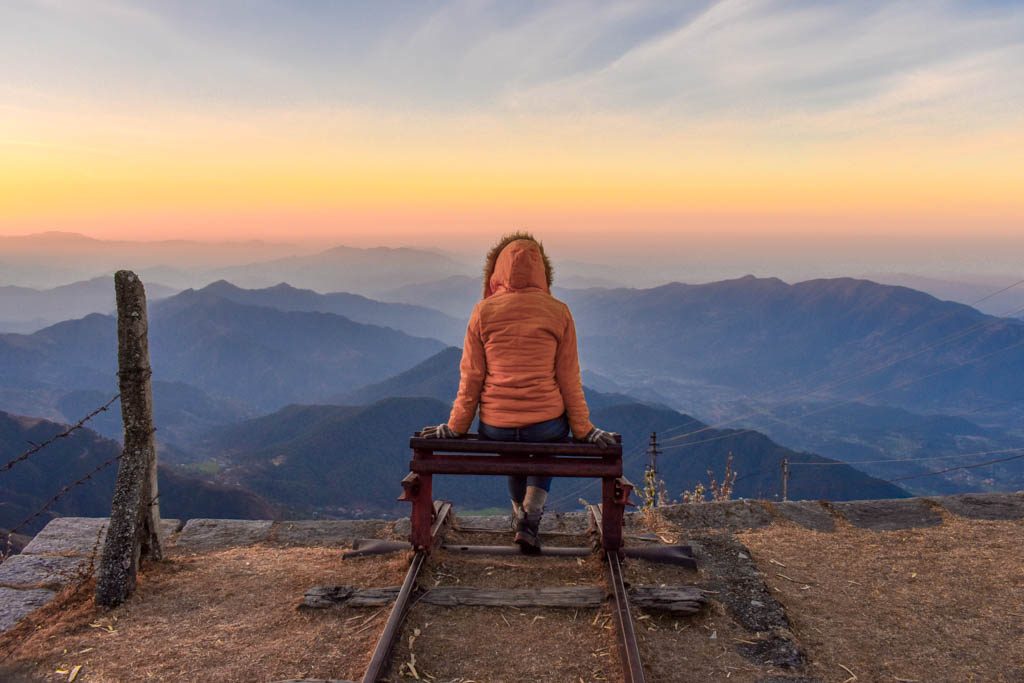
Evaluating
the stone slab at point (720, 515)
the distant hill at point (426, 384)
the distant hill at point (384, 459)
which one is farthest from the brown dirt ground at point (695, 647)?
the distant hill at point (426, 384)

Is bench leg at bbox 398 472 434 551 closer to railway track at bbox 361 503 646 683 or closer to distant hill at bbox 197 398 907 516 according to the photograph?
Answer: railway track at bbox 361 503 646 683

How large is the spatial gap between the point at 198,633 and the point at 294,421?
5995 inches

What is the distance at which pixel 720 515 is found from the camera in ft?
24.2

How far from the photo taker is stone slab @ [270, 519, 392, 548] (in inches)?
271

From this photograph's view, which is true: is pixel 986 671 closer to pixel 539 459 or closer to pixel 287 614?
pixel 539 459

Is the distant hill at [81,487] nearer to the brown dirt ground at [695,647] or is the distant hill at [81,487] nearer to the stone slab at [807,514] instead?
the stone slab at [807,514]

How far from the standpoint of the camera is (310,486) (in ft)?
371

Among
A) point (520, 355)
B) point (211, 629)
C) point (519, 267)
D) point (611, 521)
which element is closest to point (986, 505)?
point (611, 521)

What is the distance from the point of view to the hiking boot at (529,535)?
5.60 metres

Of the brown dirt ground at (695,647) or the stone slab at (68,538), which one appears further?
the stone slab at (68,538)

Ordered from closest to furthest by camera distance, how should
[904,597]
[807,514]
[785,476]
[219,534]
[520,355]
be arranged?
[904,597]
[520,355]
[219,534]
[807,514]
[785,476]

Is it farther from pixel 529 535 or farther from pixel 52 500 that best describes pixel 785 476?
pixel 52 500

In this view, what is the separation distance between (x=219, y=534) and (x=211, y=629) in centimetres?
284

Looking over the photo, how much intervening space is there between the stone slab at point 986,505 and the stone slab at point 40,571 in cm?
889
